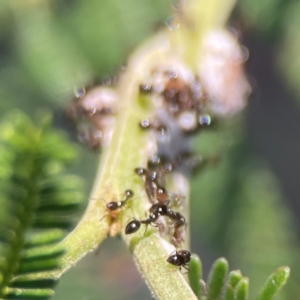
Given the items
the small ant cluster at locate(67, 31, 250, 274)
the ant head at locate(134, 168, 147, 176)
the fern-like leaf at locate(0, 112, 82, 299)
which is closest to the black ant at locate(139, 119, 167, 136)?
the small ant cluster at locate(67, 31, 250, 274)

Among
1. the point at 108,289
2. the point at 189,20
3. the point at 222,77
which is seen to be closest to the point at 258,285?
the point at 108,289

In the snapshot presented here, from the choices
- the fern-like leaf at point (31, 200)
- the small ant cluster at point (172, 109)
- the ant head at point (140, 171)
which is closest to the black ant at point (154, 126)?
the small ant cluster at point (172, 109)

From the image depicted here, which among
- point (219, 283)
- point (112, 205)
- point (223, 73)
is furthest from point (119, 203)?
point (223, 73)

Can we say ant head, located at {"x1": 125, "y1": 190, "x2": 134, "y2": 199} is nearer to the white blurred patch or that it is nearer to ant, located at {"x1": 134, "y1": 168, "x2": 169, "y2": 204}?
ant, located at {"x1": 134, "y1": 168, "x2": 169, "y2": 204}

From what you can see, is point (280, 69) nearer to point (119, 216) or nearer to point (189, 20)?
point (189, 20)

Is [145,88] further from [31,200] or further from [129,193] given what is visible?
[31,200]

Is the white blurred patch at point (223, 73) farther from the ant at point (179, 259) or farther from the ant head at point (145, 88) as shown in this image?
the ant at point (179, 259)
